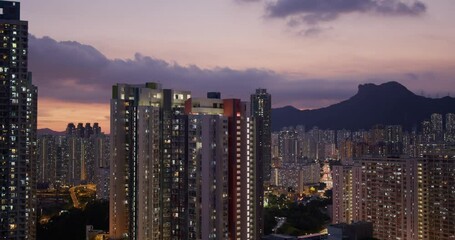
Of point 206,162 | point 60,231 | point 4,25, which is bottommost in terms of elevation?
point 60,231

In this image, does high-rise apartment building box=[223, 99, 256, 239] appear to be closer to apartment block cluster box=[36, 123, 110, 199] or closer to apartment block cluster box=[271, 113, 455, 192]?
apartment block cluster box=[271, 113, 455, 192]

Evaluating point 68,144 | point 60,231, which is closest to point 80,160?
point 68,144

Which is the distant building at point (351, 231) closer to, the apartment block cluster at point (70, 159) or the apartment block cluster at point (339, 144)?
the apartment block cluster at point (339, 144)

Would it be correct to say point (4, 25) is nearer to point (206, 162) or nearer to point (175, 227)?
point (206, 162)

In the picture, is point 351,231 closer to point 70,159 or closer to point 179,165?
point 179,165

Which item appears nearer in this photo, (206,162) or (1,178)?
(1,178)

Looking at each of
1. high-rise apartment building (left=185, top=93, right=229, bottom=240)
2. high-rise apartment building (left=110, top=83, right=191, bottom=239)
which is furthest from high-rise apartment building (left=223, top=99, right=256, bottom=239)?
high-rise apartment building (left=110, top=83, right=191, bottom=239)
